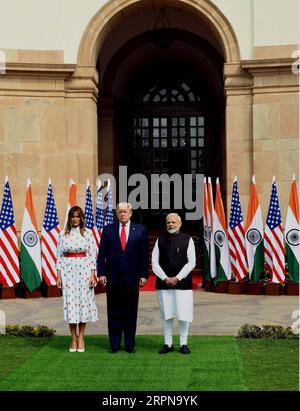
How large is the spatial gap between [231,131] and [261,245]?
357cm

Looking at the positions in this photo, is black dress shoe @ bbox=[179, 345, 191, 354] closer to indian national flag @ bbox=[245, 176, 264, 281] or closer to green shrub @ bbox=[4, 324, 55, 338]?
green shrub @ bbox=[4, 324, 55, 338]

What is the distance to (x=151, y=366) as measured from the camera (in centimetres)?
949

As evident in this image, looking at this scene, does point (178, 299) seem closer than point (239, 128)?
Yes

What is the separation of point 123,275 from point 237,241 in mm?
7121

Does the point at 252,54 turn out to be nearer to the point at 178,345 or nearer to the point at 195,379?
the point at 178,345

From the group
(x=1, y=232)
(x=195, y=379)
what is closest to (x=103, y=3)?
(x=1, y=232)

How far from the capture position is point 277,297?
16.5 meters

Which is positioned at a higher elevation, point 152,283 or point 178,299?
point 178,299

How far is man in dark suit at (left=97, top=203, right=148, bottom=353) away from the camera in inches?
415

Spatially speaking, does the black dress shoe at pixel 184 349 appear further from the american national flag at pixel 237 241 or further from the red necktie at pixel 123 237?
the american national flag at pixel 237 241

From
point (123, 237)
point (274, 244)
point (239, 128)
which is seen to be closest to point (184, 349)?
point (123, 237)

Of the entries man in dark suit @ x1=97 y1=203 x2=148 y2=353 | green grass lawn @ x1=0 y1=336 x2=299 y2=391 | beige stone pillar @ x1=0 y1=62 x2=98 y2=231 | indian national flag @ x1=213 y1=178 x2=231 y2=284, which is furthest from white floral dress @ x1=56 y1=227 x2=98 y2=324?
beige stone pillar @ x1=0 y1=62 x2=98 y2=231

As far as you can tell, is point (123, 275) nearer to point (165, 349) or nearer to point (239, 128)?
point (165, 349)

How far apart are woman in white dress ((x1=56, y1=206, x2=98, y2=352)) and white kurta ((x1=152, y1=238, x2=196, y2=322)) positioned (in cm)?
93
